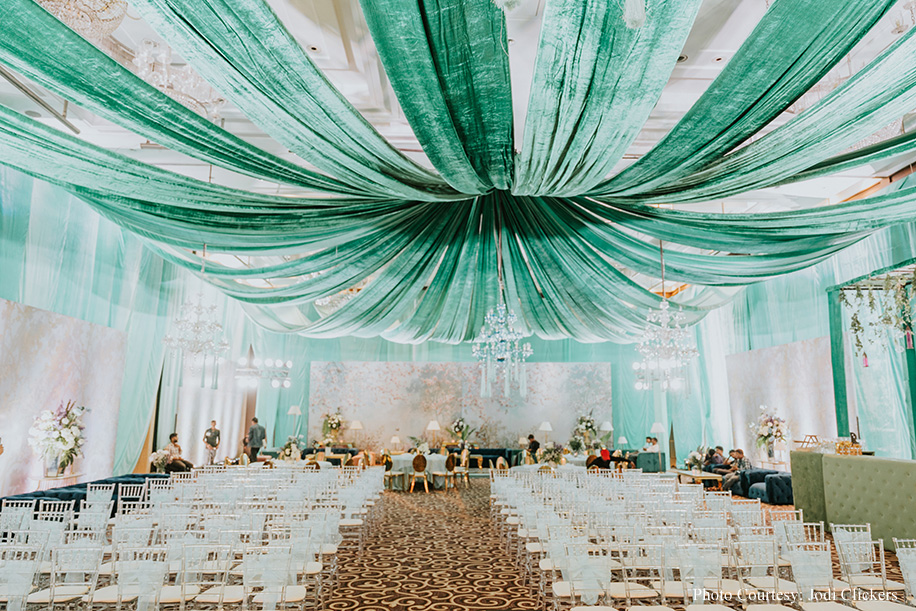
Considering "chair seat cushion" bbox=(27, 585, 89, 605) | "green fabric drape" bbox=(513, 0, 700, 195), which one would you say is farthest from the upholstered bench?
"chair seat cushion" bbox=(27, 585, 89, 605)

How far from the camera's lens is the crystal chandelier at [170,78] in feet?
14.9

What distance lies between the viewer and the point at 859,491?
23.1 feet

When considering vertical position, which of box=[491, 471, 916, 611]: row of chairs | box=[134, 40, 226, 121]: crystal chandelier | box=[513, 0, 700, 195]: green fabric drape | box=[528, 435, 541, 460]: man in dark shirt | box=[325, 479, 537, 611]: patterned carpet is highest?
box=[134, 40, 226, 121]: crystal chandelier

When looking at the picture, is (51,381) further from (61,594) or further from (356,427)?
(356,427)

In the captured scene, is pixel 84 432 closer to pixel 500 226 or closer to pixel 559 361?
pixel 500 226

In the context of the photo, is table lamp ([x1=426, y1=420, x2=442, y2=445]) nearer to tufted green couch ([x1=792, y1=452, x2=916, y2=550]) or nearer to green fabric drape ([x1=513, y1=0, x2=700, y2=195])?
tufted green couch ([x1=792, y1=452, x2=916, y2=550])

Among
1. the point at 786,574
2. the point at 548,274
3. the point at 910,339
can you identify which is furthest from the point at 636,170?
the point at 910,339

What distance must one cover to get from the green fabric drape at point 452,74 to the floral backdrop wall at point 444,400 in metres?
13.2

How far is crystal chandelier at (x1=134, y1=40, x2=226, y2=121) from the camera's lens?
4527mm

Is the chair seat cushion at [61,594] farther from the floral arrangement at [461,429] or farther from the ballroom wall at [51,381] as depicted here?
the floral arrangement at [461,429]

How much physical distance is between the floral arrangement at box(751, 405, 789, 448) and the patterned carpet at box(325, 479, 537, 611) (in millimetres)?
5820

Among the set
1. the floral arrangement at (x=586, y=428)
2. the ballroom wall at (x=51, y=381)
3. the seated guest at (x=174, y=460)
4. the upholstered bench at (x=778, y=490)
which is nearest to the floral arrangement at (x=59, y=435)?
the ballroom wall at (x=51, y=381)

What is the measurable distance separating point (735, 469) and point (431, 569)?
8094 mm

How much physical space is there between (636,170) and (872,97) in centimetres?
149
